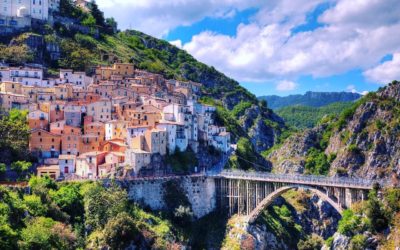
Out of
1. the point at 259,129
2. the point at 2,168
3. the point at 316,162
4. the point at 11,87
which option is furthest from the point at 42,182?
the point at 259,129

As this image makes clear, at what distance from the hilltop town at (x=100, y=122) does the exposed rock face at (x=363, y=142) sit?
3142cm

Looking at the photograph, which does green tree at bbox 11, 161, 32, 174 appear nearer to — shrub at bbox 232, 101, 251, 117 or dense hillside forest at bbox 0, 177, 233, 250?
dense hillside forest at bbox 0, 177, 233, 250

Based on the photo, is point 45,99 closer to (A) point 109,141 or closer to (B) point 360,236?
(A) point 109,141

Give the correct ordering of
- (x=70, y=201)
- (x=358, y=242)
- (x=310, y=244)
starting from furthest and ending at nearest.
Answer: (x=310, y=244) → (x=70, y=201) → (x=358, y=242)

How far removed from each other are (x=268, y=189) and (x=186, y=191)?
1124 centimetres

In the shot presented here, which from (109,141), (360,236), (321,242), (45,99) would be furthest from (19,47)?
(360,236)

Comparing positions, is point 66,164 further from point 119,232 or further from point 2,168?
point 119,232

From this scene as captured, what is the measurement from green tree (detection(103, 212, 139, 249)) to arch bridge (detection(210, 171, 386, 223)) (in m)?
20.1

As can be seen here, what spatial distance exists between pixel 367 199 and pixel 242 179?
19499 millimetres

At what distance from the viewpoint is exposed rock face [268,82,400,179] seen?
117312mm

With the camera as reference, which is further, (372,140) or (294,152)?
(294,152)

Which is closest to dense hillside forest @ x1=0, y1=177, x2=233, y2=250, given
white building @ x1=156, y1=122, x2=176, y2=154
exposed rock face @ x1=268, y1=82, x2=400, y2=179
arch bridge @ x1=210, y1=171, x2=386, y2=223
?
arch bridge @ x1=210, y1=171, x2=386, y2=223

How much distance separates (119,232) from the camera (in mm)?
67750

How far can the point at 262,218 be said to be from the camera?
287 feet
